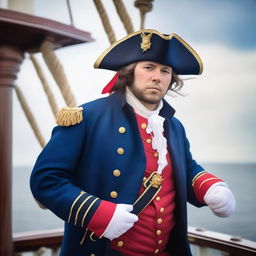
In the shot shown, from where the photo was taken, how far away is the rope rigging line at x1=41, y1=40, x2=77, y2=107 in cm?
127

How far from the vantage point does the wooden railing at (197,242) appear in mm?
1525

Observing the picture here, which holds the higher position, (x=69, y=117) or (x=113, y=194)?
(x=69, y=117)

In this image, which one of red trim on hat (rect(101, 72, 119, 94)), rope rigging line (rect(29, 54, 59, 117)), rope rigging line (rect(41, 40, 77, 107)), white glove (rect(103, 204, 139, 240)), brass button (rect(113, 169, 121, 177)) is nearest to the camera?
white glove (rect(103, 204, 139, 240))

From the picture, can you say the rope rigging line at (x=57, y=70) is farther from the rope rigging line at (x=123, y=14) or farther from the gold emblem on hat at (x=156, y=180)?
the gold emblem on hat at (x=156, y=180)

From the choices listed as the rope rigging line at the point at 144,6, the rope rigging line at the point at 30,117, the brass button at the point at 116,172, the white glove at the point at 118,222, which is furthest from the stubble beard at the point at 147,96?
the rope rigging line at the point at 30,117

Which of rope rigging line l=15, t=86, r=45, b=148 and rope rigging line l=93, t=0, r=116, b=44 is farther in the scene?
rope rigging line l=15, t=86, r=45, b=148

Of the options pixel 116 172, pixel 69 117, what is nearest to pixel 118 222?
pixel 116 172

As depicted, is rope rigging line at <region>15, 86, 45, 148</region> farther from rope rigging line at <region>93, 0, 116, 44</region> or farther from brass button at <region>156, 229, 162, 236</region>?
brass button at <region>156, 229, 162, 236</region>

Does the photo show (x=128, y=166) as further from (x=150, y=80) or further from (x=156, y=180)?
(x=150, y=80)

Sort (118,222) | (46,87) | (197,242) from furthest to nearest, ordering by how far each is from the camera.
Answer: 1. (197,242)
2. (46,87)
3. (118,222)

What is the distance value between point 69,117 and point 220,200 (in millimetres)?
509

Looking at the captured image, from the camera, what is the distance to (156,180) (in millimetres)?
1021

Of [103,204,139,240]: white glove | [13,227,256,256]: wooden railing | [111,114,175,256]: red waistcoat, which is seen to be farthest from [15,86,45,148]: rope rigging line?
[103,204,139,240]: white glove

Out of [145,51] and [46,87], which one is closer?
[145,51]
